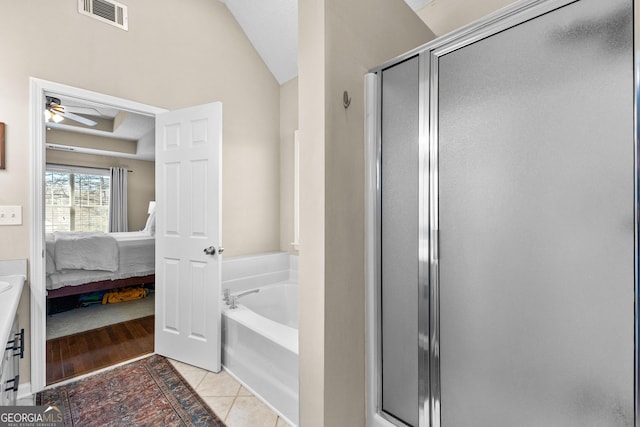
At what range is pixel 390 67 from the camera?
142cm

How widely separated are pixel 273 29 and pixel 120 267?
343cm

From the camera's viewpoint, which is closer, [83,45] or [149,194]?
[83,45]

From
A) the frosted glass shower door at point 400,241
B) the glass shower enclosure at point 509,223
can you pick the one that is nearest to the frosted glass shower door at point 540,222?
the glass shower enclosure at point 509,223

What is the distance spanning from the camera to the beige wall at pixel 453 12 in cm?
192

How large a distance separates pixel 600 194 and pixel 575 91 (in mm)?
333

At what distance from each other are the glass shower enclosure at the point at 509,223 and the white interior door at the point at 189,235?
51.7 inches

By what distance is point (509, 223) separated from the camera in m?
1.08

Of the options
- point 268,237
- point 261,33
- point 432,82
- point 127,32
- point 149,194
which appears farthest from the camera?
point 149,194

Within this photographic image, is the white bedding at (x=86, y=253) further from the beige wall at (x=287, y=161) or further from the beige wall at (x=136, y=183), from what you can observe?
the beige wall at (x=136, y=183)

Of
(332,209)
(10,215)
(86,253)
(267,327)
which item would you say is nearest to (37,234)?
(10,215)

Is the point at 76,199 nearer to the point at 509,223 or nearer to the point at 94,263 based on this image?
the point at 94,263

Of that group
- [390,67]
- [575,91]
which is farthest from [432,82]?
[575,91]

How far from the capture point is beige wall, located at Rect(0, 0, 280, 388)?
1.87 m

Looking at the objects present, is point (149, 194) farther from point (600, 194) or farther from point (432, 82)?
point (600, 194)
